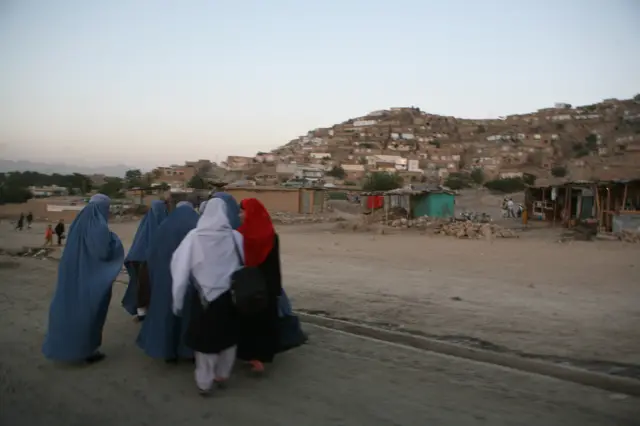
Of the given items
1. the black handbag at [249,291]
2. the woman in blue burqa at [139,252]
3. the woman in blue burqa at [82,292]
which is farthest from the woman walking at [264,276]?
the woman in blue burqa at [139,252]

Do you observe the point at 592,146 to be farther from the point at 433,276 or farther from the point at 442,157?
the point at 433,276

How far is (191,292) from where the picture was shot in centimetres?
378

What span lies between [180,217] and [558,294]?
603cm

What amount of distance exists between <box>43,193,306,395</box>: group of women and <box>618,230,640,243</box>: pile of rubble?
50.7 ft

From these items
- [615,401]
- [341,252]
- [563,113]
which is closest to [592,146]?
[563,113]

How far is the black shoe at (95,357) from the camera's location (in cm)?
429

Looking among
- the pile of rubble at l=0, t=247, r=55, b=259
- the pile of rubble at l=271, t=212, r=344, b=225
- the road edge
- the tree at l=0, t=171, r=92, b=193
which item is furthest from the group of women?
the tree at l=0, t=171, r=92, b=193

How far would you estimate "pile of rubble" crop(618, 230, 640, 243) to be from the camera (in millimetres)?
16125

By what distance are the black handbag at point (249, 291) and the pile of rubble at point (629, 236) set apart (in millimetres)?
16020

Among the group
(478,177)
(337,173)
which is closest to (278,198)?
(478,177)

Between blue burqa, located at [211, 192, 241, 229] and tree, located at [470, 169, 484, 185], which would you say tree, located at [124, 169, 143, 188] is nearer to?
tree, located at [470, 169, 484, 185]

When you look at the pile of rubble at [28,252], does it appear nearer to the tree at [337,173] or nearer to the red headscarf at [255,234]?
the red headscarf at [255,234]

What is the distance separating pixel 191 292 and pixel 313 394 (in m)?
1.16

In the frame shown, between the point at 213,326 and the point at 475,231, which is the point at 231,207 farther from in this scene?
the point at 475,231
